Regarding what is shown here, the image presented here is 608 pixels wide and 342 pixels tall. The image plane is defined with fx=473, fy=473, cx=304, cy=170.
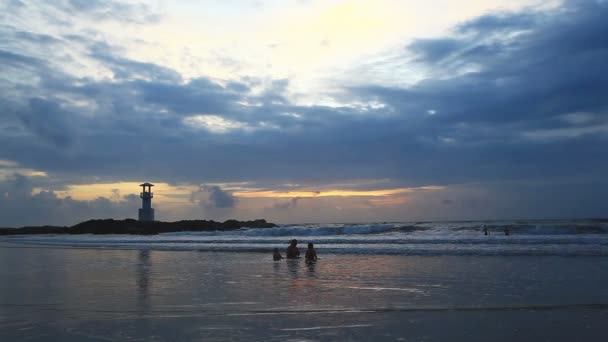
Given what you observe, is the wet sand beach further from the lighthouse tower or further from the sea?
the lighthouse tower

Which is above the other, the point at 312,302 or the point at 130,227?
the point at 130,227

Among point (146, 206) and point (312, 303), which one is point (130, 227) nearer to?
point (146, 206)

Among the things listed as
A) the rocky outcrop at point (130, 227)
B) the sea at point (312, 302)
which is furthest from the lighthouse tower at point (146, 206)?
the sea at point (312, 302)

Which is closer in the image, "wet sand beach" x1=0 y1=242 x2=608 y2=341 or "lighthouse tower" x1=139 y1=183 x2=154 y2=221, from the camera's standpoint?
"wet sand beach" x1=0 y1=242 x2=608 y2=341

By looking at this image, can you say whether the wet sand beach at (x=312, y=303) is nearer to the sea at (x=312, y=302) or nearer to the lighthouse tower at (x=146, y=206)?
the sea at (x=312, y=302)

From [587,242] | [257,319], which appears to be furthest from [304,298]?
[587,242]

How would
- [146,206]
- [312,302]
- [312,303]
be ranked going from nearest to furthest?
[312,303], [312,302], [146,206]

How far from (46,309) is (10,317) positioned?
85 centimetres

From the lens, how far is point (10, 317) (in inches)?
365

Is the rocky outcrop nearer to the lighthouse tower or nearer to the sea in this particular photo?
the lighthouse tower

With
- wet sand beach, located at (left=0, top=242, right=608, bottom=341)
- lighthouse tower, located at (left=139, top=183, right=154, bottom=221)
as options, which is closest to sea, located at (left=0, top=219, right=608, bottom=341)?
wet sand beach, located at (left=0, top=242, right=608, bottom=341)

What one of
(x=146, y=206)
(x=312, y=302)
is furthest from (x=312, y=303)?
(x=146, y=206)

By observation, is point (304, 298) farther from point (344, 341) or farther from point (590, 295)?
point (590, 295)

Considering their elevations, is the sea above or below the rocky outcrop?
below
